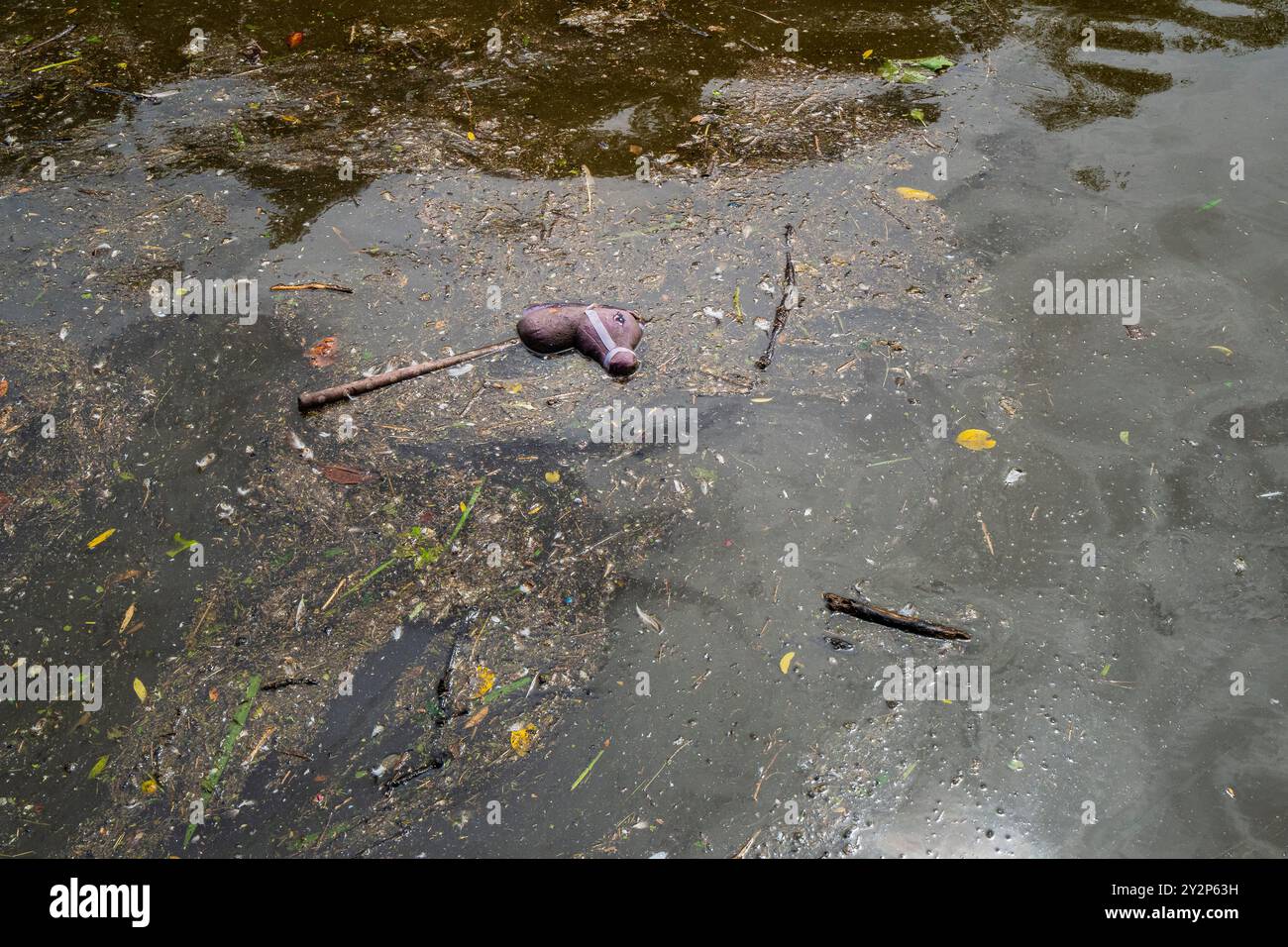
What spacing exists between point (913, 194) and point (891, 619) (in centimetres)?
269

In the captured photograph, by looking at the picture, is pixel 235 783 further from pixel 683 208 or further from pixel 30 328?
pixel 683 208

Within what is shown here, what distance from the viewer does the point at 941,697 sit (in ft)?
10.3

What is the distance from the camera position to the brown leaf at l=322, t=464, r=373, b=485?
371cm

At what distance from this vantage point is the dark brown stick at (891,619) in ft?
10.7

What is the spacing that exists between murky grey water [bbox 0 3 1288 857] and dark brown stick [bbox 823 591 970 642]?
0.17 feet

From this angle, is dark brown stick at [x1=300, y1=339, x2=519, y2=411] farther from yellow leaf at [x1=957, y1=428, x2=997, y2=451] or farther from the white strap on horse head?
yellow leaf at [x1=957, y1=428, x2=997, y2=451]

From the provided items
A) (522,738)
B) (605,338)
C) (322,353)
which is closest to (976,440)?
(605,338)

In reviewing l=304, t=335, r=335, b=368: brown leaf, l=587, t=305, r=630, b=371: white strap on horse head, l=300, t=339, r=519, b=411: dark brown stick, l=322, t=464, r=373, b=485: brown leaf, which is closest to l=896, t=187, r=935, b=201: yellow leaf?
l=587, t=305, r=630, b=371: white strap on horse head

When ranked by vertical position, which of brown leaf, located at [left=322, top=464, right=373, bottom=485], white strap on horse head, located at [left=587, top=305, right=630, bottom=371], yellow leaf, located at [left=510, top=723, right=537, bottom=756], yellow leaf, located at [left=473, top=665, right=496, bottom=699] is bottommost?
yellow leaf, located at [left=510, top=723, right=537, bottom=756]

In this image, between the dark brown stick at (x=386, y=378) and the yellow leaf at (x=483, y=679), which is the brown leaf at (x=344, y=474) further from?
the yellow leaf at (x=483, y=679)

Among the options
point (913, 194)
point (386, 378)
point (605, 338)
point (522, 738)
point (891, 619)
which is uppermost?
point (913, 194)

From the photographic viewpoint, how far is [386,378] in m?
4.01

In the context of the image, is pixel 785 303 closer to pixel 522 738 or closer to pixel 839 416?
pixel 839 416

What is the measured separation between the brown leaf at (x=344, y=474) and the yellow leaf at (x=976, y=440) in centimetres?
254
